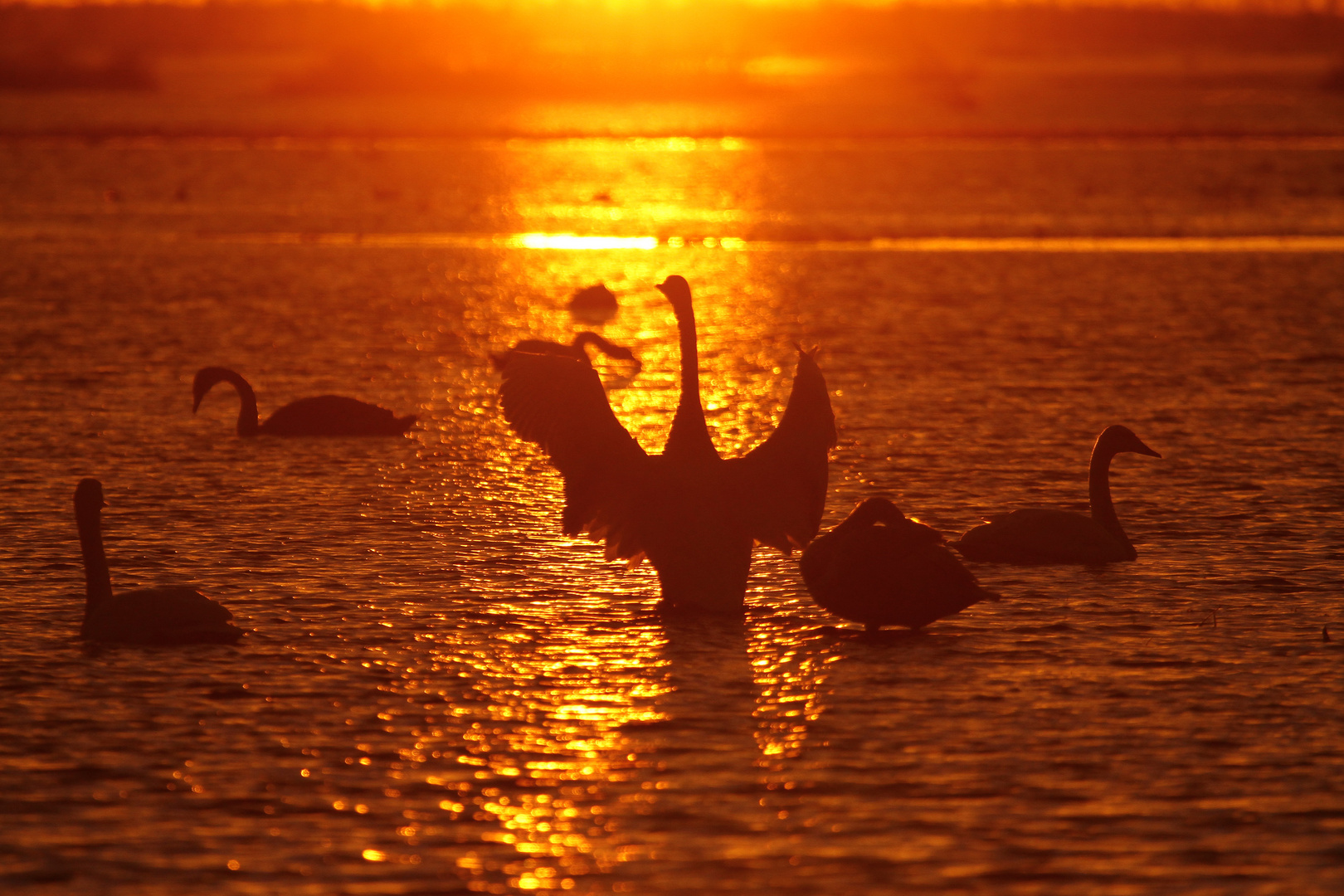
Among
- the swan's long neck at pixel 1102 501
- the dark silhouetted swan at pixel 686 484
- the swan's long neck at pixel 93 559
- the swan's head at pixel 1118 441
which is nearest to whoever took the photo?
the swan's long neck at pixel 93 559

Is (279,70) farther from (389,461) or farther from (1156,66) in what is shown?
(389,461)

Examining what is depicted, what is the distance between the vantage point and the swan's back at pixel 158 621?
32.3ft

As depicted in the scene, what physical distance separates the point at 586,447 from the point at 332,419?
577cm

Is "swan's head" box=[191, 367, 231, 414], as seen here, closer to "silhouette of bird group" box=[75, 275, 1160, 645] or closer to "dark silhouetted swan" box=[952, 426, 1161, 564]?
"silhouette of bird group" box=[75, 275, 1160, 645]

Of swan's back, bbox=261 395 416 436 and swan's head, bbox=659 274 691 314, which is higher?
swan's head, bbox=659 274 691 314

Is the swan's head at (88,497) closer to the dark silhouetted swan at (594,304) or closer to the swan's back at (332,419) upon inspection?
the swan's back at (332,419)

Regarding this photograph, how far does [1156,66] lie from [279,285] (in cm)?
11473

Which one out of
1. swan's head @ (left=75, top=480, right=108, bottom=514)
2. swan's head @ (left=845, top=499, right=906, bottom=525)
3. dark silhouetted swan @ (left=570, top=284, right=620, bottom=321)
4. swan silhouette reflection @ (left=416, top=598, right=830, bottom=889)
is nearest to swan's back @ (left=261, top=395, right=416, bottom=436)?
swan silhouette reflection @ (left=416, top=598, right=830, bottom=889)

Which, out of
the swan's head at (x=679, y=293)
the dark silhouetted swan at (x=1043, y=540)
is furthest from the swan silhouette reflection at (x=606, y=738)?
the dark silhouetted swan at (x=1043, y=540)

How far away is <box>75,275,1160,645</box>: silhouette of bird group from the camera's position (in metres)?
9.97

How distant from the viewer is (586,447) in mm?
10508

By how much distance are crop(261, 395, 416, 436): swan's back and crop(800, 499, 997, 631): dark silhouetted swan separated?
6.47 m

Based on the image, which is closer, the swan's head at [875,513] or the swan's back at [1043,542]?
the swan's head at [875,513]

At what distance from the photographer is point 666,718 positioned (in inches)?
349
